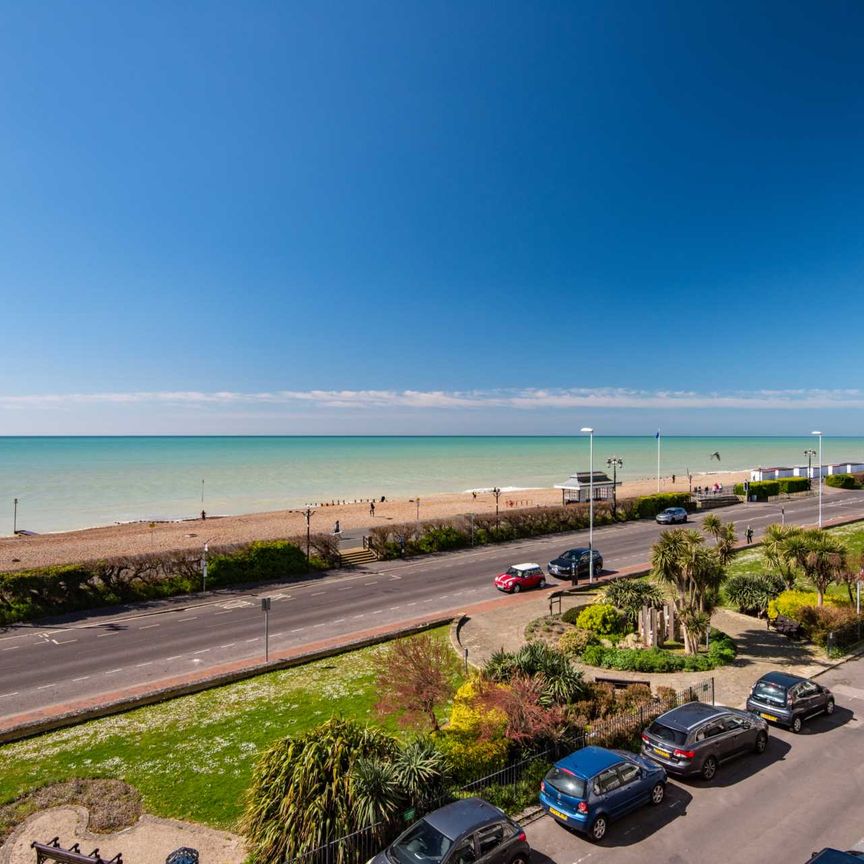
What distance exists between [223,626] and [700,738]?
76.7 ft

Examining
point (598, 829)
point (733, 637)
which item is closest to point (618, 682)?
point (598, 829)

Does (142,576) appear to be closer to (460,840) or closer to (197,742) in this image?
(197,742)

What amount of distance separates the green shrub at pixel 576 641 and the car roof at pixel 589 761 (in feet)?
33.8

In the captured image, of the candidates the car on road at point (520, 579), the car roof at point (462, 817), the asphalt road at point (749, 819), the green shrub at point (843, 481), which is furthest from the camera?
the green shrub at point (843, 481)

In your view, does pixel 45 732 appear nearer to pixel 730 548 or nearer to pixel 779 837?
pixel 779 837

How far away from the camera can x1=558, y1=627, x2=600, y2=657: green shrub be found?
24281 mm

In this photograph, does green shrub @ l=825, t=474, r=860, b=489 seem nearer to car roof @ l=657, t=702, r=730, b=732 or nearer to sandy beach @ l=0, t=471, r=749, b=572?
sandy beach @ l=0, t=471, r=749, b=572

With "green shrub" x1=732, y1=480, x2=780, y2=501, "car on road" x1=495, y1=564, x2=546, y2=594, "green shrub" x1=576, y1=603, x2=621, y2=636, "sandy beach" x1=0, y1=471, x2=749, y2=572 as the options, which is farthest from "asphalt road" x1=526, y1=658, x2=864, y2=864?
"green shrub" x1=732, y1=480, x2=780, y2=501

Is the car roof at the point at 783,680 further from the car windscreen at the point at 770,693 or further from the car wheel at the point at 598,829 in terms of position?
the car wheel at the point at 598,829

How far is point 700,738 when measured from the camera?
14.9m

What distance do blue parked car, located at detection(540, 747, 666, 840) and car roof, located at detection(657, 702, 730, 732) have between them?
5.30 feet

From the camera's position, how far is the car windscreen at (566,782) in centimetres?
1259

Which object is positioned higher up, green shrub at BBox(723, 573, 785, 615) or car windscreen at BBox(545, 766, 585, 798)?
green shrub at BBox(723, 573, 785, 615)

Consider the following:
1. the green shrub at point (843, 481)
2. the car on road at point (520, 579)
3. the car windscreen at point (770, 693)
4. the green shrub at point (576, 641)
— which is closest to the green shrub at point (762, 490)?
the green shrub at point (843, 481)
